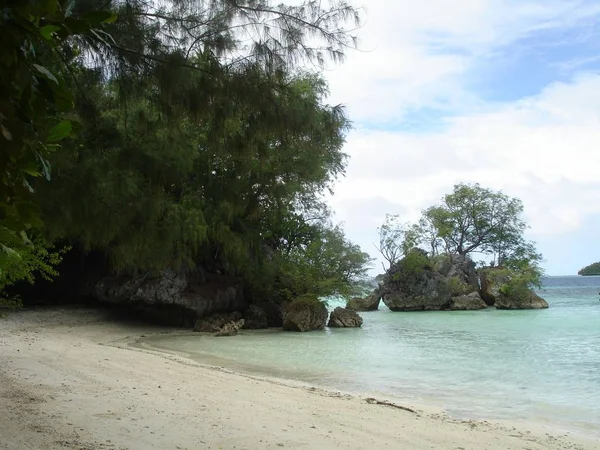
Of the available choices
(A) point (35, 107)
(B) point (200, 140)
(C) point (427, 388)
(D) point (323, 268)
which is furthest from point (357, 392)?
(D) point (323, 268)

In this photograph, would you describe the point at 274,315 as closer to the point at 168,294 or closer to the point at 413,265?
the point at 168,294

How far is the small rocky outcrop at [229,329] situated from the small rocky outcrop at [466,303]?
1794cm

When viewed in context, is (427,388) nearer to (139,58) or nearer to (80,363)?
(80,363)

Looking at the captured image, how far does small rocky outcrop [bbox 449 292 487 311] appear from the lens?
32.1 m

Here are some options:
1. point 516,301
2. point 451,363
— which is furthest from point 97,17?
point 516,301

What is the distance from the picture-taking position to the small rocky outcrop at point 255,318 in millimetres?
18984

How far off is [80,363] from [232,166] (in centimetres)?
429

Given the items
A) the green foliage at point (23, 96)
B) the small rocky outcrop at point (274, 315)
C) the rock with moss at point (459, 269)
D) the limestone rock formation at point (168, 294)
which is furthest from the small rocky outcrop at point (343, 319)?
the green foliage at point (23, 96)

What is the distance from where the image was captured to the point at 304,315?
18766mm

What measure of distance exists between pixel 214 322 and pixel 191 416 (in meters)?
12.9

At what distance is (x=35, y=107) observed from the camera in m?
1.53

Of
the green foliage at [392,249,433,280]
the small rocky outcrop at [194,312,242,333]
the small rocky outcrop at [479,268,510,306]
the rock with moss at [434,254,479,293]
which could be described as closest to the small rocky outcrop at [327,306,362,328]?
the small rocky outcrop at [194,312,242,333]

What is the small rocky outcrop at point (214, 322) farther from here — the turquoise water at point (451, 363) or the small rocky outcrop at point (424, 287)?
the small rocky outcrop at point (424, 287)

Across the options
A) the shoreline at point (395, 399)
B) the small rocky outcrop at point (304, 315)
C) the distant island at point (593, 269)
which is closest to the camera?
the shoreline at point (395, 399)
